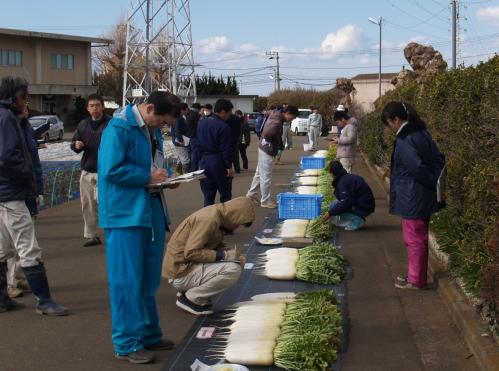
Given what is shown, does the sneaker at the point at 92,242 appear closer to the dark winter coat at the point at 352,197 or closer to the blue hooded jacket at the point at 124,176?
the dark winter coat at the point at 352,197

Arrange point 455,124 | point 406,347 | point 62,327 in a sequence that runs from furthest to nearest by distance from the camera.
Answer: point 455,124 → point 62,327 → point 406,347

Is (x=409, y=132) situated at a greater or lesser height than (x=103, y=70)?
lesser

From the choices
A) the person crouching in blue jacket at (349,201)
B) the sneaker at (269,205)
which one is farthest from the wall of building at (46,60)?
the person crouching in blue jacket at (349,201)

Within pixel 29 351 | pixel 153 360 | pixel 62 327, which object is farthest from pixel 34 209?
pixel 153 360

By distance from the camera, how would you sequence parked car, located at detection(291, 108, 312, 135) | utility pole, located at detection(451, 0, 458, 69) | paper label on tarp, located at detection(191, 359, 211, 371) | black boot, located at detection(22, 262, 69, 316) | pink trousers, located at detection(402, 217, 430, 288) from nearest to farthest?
paper label on tarp, located at detection(191, 359, 211, 371), black boot, located at detection(22, 262, 69, 316), pink trousers, located at detection(402, 217, 430, 288), utility pole, located at detection(451, 0, 458, 69), parked car, located at detection(291, 108, 312, 135)

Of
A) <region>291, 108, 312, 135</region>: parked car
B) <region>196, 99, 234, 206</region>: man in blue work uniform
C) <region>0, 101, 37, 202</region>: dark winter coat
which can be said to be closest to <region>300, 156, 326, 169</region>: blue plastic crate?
<region>196, 99, 234, 206</region>: man in blue work uniform

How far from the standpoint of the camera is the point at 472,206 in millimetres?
6426

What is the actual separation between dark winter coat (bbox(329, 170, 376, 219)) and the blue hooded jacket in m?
5.70

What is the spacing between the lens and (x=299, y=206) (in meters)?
11.6

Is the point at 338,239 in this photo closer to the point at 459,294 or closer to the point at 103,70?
the point at 459,294

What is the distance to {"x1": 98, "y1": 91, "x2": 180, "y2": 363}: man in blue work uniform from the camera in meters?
5.21

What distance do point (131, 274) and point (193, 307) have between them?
1474 mm

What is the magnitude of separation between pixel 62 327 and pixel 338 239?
5095 mm

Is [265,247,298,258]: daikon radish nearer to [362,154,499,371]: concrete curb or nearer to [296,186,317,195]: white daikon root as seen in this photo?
[362,154,499,371]: concrete curb
